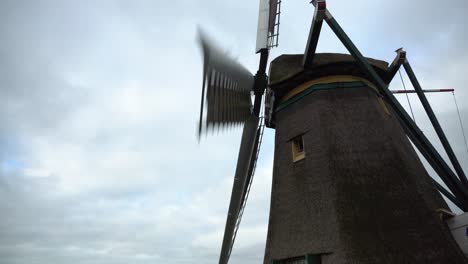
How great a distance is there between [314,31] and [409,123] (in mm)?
3017

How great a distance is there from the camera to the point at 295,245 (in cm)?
682

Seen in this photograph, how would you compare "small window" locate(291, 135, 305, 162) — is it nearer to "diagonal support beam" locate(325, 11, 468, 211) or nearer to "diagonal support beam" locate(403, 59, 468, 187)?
"diagonal support beam" locate(325, 11, 468, 211)

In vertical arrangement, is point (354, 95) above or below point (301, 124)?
above

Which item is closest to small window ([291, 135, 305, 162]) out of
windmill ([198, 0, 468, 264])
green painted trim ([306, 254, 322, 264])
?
windmill ([198, 0, 468, 264])

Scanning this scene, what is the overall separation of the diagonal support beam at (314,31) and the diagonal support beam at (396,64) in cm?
245

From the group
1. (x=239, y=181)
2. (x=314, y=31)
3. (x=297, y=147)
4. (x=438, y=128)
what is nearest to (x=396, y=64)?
(x=438, y=128)

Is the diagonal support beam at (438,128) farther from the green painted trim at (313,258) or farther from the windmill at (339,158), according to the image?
the green painted trim at (313,258)

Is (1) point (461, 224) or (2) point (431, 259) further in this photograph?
(1) point (461, 224)

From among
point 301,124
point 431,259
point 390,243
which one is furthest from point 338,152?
point 431,259

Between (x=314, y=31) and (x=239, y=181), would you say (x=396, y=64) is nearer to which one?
(x=314, y=31)

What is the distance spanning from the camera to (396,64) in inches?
344

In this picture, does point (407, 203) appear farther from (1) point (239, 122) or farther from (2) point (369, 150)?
(1) point (239, 122)

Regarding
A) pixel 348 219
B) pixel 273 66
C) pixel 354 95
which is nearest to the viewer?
pixel 348 219

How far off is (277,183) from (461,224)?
3902 mm
